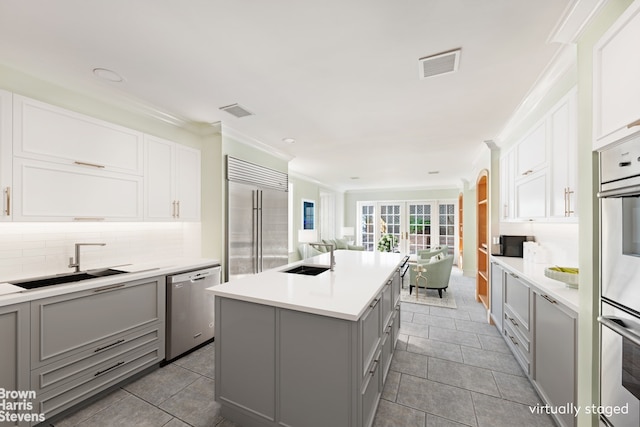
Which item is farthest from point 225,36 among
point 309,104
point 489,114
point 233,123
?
point 489,114

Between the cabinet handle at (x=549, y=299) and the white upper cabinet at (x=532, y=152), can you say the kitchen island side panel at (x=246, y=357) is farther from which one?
the white upper cabinet at (x=532, y=152)

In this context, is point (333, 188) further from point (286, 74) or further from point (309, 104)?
point (286, 74)

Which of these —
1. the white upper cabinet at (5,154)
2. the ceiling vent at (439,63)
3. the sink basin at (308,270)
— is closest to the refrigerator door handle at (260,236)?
the sink basin at (308,270)

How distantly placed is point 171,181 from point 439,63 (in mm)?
3002

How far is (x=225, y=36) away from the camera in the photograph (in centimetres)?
165

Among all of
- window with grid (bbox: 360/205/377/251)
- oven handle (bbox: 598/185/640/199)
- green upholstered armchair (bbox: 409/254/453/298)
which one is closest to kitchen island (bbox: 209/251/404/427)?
oven handle (bbox: 598/185/640/199)

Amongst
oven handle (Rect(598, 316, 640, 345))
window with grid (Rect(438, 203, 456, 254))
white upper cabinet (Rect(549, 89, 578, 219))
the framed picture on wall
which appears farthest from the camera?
window with grid (Rect(438, 203, 456, 254))

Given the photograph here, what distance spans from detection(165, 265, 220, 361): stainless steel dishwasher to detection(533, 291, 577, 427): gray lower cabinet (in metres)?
2.92

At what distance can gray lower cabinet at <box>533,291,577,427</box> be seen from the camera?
60.5 inches

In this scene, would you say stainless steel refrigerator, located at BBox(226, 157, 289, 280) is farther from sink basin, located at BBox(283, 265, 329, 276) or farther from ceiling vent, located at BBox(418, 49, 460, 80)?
ceiling vent, located at BBox(418, 49, 460, 80)

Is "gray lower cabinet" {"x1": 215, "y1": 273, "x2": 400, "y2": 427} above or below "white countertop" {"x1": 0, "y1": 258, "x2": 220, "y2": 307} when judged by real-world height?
below

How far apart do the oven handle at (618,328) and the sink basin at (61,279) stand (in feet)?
11.4

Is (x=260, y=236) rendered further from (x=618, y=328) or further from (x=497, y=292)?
(x=618, y=328)

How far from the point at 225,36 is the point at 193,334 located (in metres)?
2.82
